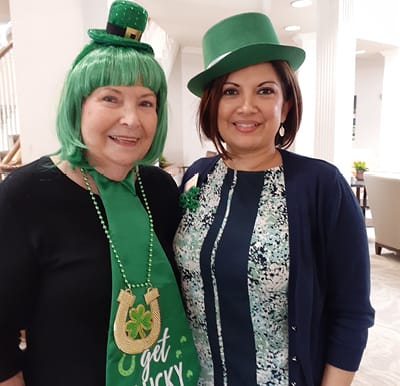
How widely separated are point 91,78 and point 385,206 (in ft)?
13.4

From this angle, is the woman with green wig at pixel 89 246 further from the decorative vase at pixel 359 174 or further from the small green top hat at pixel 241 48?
the decorative vase at pixel 359 174

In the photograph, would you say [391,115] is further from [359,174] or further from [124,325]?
[124,325]

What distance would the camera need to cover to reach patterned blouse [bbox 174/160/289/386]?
101 centimetres

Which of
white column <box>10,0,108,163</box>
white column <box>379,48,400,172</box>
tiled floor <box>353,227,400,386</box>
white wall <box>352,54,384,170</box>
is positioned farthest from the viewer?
white wall <box>352,54,384,170</box>

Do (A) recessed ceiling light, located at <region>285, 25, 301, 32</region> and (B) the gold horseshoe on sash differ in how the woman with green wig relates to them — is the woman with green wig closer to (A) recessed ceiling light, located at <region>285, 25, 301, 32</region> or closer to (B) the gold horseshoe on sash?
(B) the gold horseshoe on sash

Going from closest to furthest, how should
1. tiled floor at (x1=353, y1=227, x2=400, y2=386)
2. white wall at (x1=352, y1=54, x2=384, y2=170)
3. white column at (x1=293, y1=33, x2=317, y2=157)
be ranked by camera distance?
tiled floor at (x1=353, y1=227, x2=400, y2=386)
white column at (x1=293, y1=33, x2=317, y2=157)
white wall at (x1=352, y1=54, x2=384, y2=170)

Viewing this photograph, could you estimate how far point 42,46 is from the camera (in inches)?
83.9

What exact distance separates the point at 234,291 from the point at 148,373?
289 mm

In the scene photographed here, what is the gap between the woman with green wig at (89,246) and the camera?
0.90 m

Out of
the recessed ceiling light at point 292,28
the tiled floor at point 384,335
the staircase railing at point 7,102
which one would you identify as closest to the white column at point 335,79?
the tiled floor at point 384,335

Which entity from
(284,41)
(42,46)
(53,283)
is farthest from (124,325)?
(284,41)


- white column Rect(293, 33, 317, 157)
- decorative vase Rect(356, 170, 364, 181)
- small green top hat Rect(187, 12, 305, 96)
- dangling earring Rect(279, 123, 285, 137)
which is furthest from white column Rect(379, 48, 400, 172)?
small green top hat Rect(187, 12, 305, 96)

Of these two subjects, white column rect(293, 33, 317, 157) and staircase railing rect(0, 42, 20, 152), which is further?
white column rect(293, 33, 317, 157)

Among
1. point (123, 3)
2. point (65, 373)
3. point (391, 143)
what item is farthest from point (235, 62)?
point (391, 143)
